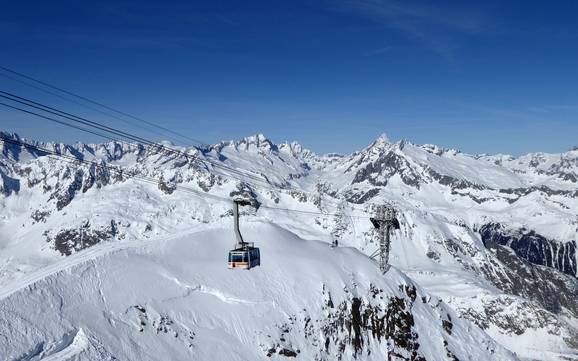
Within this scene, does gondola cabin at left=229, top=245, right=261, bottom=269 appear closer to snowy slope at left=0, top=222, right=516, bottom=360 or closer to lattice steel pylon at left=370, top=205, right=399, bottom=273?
snowy slope at left=0, top=222, right=516, bottom=360

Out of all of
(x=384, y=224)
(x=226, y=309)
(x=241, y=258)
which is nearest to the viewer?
(x=241, y=258)

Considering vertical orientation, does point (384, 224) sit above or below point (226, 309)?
above

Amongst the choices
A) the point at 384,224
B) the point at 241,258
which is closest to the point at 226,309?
the point at 241,258

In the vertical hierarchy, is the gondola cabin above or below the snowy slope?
above

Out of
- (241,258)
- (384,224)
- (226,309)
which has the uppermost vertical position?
(384,224)

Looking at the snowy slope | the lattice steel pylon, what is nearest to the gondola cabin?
the snowy slope

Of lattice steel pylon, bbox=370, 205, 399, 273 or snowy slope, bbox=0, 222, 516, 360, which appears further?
lattice steel pylon, bbox=370, 205, 399, 273

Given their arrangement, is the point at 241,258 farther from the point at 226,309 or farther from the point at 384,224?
the point at 384,224

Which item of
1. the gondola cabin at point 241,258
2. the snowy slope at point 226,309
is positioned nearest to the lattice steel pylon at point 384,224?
the snowy slope at point 226,309

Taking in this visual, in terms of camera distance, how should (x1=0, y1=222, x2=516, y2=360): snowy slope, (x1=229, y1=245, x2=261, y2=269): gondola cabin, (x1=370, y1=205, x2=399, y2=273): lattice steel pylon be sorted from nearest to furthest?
(x1=0, y1=222, x2=516, y2=360): snowy slope → (x1=229, y1=245, x2=261, y2=269): gondola cabin → (x1=370, y1=205, x2=399, y2=273): lattice steel pylon

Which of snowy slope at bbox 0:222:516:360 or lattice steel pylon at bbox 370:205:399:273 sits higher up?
lattice steel pylon at bbox 370:205:399:273

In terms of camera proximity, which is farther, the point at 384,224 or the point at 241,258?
the point at 384,224

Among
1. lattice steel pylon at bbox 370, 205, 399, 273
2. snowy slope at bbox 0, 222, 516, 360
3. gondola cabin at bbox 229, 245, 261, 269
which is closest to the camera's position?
snowy slope at bbox 0, 222, 516, 360
